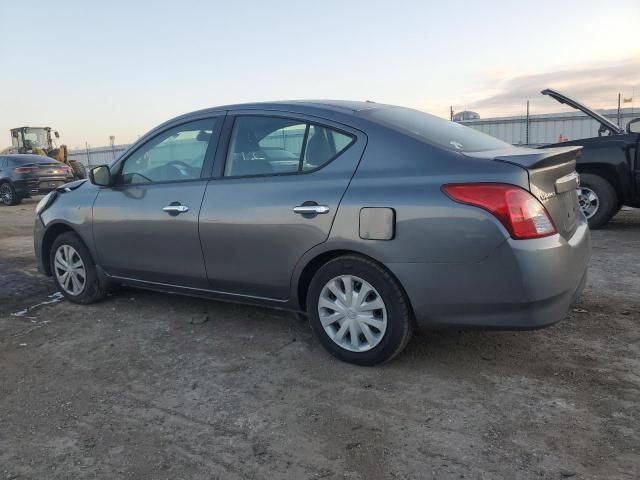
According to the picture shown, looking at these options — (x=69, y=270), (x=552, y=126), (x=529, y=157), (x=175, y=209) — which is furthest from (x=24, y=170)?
(x=552, y=126)

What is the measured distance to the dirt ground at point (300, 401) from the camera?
7.83ft

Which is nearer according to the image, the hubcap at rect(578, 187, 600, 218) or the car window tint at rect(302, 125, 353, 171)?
the car window tint at rect(302, 125, 353, 171)

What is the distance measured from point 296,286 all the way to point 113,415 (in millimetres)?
1276

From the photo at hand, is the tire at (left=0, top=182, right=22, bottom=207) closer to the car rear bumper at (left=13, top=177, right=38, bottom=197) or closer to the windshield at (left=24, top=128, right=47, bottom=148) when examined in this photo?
the car rear bumper at (left=13, top=177, right=38, bottom=197)

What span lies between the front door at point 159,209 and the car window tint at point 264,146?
205mm

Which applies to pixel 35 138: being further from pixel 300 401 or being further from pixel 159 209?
pixel 300 401

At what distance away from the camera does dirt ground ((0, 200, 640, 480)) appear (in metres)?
2.39

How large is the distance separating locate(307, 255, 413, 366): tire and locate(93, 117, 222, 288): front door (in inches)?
39.7

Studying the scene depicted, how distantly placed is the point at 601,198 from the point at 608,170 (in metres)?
0.38

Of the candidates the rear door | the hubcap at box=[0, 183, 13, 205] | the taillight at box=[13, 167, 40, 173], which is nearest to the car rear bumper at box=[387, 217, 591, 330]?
the rear door

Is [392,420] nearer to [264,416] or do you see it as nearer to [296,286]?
[264,416]

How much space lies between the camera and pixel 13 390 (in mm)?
3213

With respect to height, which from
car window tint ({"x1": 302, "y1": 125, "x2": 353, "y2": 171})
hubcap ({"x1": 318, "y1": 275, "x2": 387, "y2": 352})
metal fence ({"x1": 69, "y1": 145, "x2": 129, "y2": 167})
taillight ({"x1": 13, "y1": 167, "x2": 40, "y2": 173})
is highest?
metal fence ({"x1": 69, "y1": 145, "x2": 129, "y2": 167})

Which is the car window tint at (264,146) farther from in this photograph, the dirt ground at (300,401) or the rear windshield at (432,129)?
the dirt ground at (300,401)
